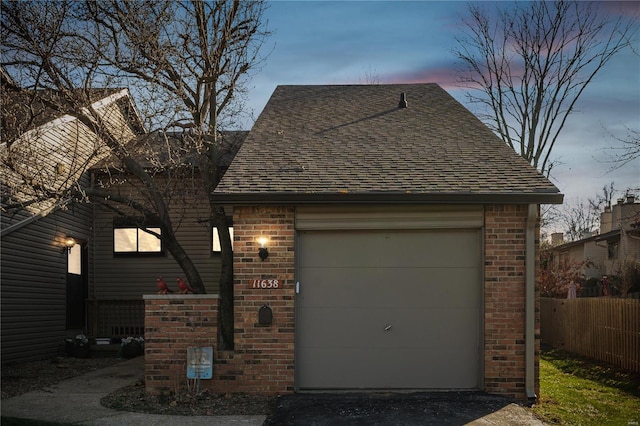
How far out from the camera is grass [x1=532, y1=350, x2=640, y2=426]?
870 cm

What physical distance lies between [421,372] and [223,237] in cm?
420

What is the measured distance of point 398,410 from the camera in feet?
27.9

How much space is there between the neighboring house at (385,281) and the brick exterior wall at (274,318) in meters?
0.01

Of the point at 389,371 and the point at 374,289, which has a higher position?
the point at 374,289

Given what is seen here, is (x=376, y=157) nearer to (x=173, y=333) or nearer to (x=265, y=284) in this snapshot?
(x=265, y=284)

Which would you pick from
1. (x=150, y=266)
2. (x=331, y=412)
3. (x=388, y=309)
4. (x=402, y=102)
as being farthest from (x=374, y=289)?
(x=150, y=266)

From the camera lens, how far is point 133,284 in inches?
624

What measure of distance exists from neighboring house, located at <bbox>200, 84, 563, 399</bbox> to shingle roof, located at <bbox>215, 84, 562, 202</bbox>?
0.14ft

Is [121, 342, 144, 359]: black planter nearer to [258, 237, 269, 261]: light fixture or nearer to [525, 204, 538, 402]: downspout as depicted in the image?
[258, 237, 269, 261]: light fixture

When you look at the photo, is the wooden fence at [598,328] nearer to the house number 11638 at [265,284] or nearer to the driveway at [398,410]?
the driveway at [398,410]

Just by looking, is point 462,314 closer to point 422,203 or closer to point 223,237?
point 422,203

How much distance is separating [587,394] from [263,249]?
5565mm

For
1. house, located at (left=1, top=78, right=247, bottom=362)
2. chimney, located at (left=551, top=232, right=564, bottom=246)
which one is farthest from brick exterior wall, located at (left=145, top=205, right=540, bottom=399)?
chimney, located at (left=551, top=232, right=564, bottom=246)

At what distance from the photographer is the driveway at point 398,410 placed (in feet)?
26.2
